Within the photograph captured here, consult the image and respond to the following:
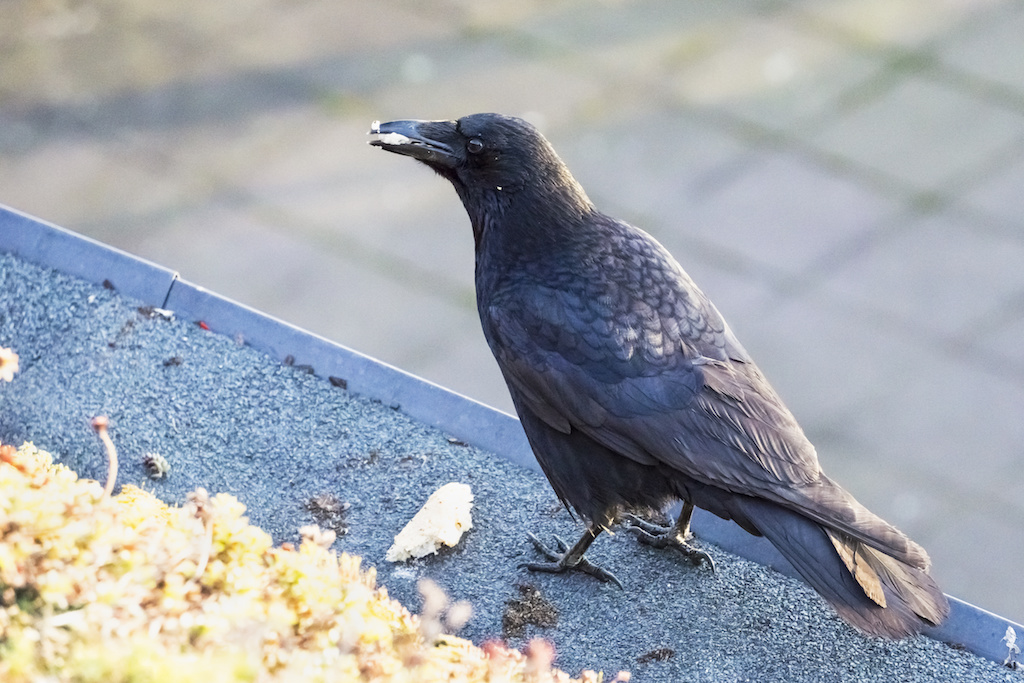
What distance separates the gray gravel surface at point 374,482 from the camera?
2.51m

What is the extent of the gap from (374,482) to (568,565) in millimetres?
504

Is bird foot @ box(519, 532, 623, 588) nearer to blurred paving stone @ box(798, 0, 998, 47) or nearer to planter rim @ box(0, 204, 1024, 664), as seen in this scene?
planter rim @ box(0, 204, 1024, 664)

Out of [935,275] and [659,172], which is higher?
[935,275]

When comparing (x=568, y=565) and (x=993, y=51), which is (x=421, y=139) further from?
(x=993, y=51)

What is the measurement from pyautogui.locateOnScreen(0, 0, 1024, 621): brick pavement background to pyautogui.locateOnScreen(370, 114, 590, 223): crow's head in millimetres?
1665

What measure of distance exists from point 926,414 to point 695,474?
2.14 metres

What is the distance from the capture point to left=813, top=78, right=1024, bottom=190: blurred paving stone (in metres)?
5.10

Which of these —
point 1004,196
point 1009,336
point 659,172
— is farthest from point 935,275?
point 659,172

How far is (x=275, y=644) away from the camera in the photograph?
1.51 m

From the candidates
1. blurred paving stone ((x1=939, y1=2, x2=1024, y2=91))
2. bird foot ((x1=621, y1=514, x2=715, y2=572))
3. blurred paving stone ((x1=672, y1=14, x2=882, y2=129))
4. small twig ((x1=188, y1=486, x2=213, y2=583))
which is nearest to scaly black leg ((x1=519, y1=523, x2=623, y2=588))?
bird foot ((x1=621, y1=514, x2=715, y2=572))

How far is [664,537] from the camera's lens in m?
2.79

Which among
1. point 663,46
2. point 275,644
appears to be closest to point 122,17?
point 663,46

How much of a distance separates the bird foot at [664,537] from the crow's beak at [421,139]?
920 millimetres

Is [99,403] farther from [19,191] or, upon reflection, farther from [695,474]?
[19,191]
